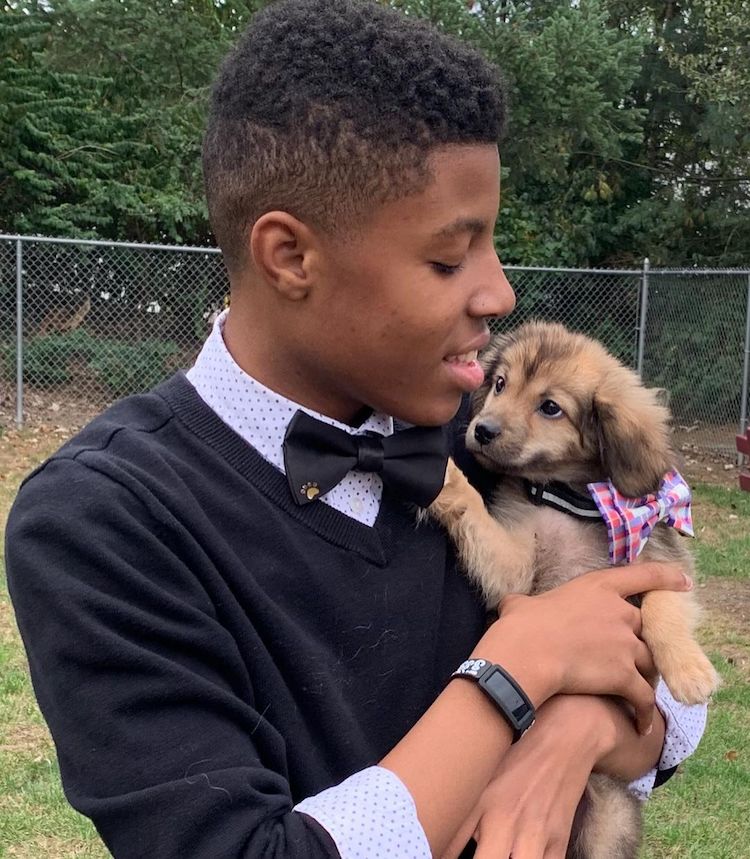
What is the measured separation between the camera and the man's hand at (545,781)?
1.53 meters

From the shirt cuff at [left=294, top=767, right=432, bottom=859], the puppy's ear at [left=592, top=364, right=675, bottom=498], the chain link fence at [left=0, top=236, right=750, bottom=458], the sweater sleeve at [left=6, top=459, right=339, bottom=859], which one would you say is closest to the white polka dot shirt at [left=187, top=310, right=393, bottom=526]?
the sweater sleeve at [left=6, top=459, right=339, bottom=859]

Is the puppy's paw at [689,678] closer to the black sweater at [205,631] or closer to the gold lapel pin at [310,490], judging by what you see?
the black sweater at [205,631]

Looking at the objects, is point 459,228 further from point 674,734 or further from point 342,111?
point 674,734

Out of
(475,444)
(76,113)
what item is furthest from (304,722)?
(76,113)

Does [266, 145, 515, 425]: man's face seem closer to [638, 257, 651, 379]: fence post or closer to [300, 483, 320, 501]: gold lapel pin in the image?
[300, 483, 320, 501]: gold lapel pin

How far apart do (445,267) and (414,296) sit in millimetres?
68

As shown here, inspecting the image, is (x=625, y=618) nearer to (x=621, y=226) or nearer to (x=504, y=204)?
(x=504, y=204)

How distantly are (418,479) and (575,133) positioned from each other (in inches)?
403

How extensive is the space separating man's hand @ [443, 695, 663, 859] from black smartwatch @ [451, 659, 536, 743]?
0.18 m

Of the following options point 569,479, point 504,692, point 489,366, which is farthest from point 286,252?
point 489,366

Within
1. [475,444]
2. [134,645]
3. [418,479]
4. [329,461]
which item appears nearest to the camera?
[134,645]

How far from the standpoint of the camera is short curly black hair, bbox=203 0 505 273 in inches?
54.6

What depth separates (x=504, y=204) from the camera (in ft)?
44.4

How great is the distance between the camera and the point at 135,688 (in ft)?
3.86
